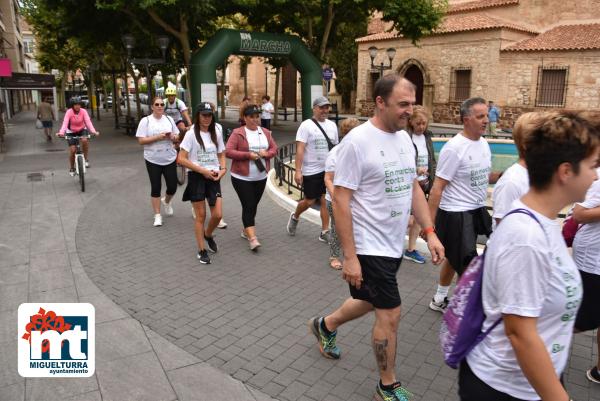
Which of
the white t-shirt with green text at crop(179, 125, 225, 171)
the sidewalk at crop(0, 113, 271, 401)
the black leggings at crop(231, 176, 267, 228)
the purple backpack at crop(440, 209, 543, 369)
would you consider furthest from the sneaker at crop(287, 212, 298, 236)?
the purple backpack at crop(440, 209, 543, 369)

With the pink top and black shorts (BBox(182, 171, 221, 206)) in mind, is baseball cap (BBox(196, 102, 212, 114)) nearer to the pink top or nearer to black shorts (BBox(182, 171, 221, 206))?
black shorts (BBox(182, 171, 221, 206))

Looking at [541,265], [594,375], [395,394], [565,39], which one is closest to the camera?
[541,265]

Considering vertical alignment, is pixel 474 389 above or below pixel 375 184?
below

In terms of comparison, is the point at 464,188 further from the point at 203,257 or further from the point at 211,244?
the point at 211,244

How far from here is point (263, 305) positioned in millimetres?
4684

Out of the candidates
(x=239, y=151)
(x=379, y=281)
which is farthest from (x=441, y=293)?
(x=239, y=151)

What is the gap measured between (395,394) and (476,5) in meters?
31.4

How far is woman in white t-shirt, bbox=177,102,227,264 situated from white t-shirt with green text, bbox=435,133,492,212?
110 inches

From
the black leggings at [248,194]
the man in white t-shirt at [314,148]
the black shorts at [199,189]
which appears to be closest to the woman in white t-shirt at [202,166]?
the black shorts at [199,189]

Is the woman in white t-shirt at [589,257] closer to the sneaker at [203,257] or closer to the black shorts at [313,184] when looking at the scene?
the black shorts at [313,184]

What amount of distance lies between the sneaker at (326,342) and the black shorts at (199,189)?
8.57 feet

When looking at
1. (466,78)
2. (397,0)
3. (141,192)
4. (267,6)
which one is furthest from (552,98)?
(141,192)

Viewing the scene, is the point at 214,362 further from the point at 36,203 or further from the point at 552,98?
the point at 552,98

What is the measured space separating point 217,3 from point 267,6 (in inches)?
91.9
